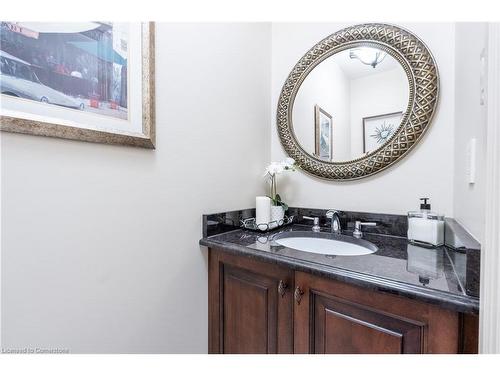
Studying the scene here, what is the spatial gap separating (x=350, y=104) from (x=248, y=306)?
1081mm

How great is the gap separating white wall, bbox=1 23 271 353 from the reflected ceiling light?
1.73 feet

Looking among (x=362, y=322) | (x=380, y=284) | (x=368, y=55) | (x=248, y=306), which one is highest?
(x=368, y=55)

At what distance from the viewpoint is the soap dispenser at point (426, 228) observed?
0.87 metres

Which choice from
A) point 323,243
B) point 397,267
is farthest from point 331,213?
point 397,267

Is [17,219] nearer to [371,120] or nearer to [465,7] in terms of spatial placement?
[465,7]

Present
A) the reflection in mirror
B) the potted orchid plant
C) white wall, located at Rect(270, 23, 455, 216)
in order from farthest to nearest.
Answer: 1. the potted orchid plant
2. the reflection in mirror
3. white wall, located at Rect(270, 23, 455, 216)

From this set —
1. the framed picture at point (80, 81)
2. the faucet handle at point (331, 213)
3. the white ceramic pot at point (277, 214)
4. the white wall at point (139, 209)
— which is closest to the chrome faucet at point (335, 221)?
the faucet handle at point (331, 213)

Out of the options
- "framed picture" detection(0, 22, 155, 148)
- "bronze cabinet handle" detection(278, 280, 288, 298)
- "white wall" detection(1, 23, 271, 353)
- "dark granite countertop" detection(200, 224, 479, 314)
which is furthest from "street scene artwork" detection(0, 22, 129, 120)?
"bronze cabinet handle" detection(278, 280, 288, 298)

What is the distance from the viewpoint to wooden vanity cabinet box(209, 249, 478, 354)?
1.85 feet

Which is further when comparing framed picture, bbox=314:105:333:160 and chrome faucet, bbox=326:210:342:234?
framed picture, bbox=314:105:333:160

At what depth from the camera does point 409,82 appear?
1.04 m

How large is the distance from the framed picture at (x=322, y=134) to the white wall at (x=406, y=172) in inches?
6.1

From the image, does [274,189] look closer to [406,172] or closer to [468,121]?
[406,172]

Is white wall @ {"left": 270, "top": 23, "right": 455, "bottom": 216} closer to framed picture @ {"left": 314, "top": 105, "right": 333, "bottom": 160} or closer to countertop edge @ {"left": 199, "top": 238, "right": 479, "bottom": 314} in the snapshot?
framed picture @ {"left": 314, "top": 105, "right": 333, "bottom": 160}
